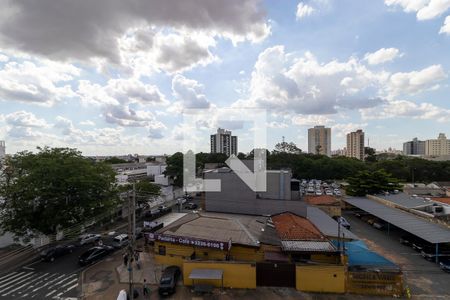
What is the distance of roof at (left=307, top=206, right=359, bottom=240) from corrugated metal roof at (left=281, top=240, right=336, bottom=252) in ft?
7.74

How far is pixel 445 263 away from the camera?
1756 cm

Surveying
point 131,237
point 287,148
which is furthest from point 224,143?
point 131,237

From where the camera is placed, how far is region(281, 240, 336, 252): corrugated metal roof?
15.3 meters

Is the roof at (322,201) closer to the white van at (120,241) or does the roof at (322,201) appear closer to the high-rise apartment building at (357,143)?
the white van at (120,241)

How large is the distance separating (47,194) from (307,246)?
59.3 ft

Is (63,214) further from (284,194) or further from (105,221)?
(284,194)

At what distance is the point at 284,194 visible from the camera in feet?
77.2

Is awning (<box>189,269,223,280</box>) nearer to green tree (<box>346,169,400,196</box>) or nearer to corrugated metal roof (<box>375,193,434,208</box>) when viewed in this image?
corrugated metal roof (<box>375,193,434,208</box>)

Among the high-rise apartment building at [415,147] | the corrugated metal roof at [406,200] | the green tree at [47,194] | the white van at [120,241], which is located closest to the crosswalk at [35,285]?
the green tree at [47,194]

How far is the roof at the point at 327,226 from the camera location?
18297 mm

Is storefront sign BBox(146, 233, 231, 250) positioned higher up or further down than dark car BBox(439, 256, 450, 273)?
higher up

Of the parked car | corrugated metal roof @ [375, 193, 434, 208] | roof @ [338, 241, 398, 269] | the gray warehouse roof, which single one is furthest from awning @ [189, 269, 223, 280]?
corrugated metal roof @ [375, 193, 434, 208]

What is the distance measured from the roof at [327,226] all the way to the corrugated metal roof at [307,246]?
2.36 metres

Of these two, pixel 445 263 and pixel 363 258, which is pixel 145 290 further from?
pixel 445 263
